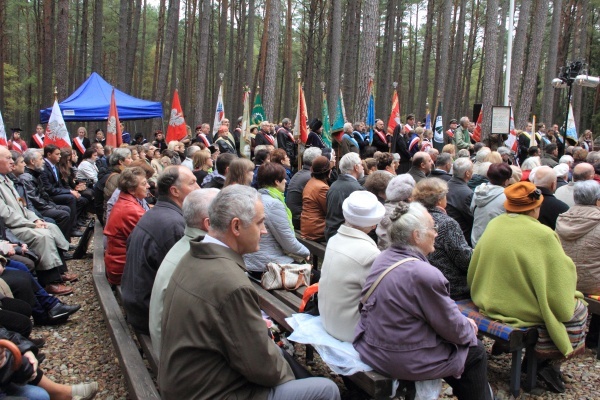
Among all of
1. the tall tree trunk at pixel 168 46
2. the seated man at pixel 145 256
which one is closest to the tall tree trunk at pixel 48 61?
the tall tree trunk at pixel 168 46

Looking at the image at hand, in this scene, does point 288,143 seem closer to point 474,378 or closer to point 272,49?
point 272,49

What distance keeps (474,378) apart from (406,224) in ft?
3.51

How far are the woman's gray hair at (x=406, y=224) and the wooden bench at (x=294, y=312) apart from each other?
29.4 inches

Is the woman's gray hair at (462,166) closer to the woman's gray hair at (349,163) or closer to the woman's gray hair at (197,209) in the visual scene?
the woman's gray hair at (349,163)

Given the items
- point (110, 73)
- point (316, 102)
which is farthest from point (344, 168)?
point (110, 73)

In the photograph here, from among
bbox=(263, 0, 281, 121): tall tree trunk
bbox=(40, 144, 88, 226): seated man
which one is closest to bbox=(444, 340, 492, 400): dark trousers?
bbox=(40, 144, 88, 226): seated man

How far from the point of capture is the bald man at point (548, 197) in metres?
5.20

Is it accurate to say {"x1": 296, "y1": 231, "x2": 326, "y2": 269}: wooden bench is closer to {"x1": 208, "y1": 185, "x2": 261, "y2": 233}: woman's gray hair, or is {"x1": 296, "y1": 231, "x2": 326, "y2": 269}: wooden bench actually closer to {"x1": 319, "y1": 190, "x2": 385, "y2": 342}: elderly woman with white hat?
{"x1": 319, "y1": 190, "x2": 385, "y2": 342}: elderly woman with white hat

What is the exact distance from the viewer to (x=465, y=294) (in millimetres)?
4398

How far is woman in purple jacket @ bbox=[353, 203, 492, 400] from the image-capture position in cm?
277

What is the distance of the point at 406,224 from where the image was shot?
2.96 m

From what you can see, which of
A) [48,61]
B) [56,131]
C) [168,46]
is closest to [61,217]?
[56,131]

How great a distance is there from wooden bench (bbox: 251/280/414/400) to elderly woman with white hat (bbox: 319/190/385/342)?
321 mm

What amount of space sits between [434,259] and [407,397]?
152cm
